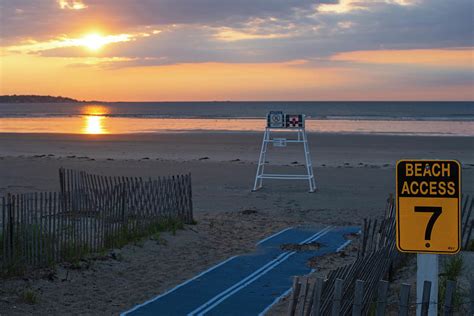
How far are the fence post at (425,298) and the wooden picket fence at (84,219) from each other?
235 inches

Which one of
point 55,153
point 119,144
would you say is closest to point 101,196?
point 55,153

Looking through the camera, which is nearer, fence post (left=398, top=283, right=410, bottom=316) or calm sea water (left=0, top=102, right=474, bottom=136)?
fence post (left=398, top=283, right=410, bottom=316)

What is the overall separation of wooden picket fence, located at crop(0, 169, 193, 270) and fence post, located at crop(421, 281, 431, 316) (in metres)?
5.96

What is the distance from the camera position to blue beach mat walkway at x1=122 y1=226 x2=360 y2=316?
8.61m

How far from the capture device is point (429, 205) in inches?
176

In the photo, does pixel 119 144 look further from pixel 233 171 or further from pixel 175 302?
pixel 175 302

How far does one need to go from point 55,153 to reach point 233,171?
13.7 meters

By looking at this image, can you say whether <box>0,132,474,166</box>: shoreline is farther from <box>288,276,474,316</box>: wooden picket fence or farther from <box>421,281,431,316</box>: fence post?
<box>421,281,431,316</box>: fence post

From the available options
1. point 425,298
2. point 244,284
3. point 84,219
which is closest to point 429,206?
point 425,298

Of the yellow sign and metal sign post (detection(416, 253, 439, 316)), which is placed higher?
the yellow sign

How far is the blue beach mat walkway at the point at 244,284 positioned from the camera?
28.2 feet

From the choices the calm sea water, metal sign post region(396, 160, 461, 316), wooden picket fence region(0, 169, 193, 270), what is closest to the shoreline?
the calm sea water

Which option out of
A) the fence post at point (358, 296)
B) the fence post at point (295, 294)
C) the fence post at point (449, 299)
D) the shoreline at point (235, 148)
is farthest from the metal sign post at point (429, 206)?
the shoreline at point (235, 148)

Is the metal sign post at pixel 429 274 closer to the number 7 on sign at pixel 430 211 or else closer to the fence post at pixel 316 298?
the number 7 on sign at pixel 430 211
